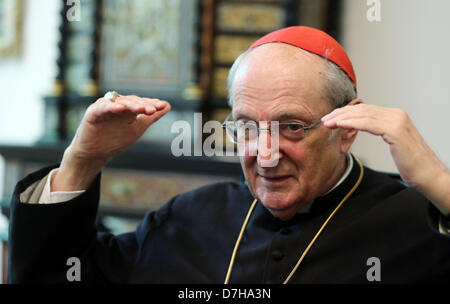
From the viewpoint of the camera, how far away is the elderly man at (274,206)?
5.41 feet

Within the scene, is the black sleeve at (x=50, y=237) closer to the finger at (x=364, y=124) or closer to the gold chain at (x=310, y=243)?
the gold chain at (x=310, y=243)

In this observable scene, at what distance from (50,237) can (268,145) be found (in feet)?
2.83

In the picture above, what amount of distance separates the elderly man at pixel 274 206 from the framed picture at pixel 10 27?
505 centimetres

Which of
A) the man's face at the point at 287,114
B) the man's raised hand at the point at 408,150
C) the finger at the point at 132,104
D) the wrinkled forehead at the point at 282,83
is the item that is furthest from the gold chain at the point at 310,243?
the finger at the point at 132,104

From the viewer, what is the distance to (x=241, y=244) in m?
1.91

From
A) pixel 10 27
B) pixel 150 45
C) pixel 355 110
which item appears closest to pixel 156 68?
pixel 150 45

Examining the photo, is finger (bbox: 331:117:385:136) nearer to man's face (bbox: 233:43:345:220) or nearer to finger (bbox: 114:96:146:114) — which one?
man's face (bbox: 233:43:345:220)

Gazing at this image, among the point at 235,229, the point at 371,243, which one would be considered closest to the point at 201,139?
the point at 235,229

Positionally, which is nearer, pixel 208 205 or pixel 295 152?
pixel 295 152

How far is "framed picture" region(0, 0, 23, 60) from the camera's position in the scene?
6137mm

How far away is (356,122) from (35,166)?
3.99 m

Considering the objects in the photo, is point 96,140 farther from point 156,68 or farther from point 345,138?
point 156,68
